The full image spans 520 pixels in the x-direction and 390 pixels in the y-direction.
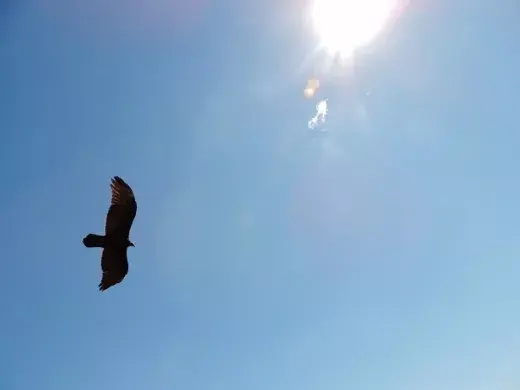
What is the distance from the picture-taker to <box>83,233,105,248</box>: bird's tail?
16.9 m

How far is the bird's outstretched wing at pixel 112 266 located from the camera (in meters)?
18.5

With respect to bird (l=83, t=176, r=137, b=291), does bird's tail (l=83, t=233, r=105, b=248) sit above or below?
below

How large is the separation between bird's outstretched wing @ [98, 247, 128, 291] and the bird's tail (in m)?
1.15

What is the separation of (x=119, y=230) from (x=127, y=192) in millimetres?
1478

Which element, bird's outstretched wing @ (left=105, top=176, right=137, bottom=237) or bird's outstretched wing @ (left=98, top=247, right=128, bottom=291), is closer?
bird's outstretched wing @ (left=105, top=176, right=137, bottom=237)

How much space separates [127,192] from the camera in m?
17.8

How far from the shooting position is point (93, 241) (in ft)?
56.1

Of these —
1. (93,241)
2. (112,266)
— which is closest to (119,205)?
(93,241)

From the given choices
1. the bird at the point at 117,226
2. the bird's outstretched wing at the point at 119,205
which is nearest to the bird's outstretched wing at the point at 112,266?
the bird at the point at 117,226

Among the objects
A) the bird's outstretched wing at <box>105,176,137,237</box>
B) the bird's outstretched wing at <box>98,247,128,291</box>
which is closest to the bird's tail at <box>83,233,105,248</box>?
the bird's outstretched wing at <box>105,176,137,237</box>

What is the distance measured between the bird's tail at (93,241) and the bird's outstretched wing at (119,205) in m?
0.58

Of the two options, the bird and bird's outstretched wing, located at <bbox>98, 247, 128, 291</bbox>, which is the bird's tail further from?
bird's outstretched wing, located at <bbox>98, 247, 128, 291</bbox>

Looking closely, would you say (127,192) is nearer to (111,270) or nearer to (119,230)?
(119,230)

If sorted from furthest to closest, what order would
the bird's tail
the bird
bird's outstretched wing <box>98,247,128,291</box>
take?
bird's outstretched wing <box>98,247,128,291</box> → the bird → the bird's tail
